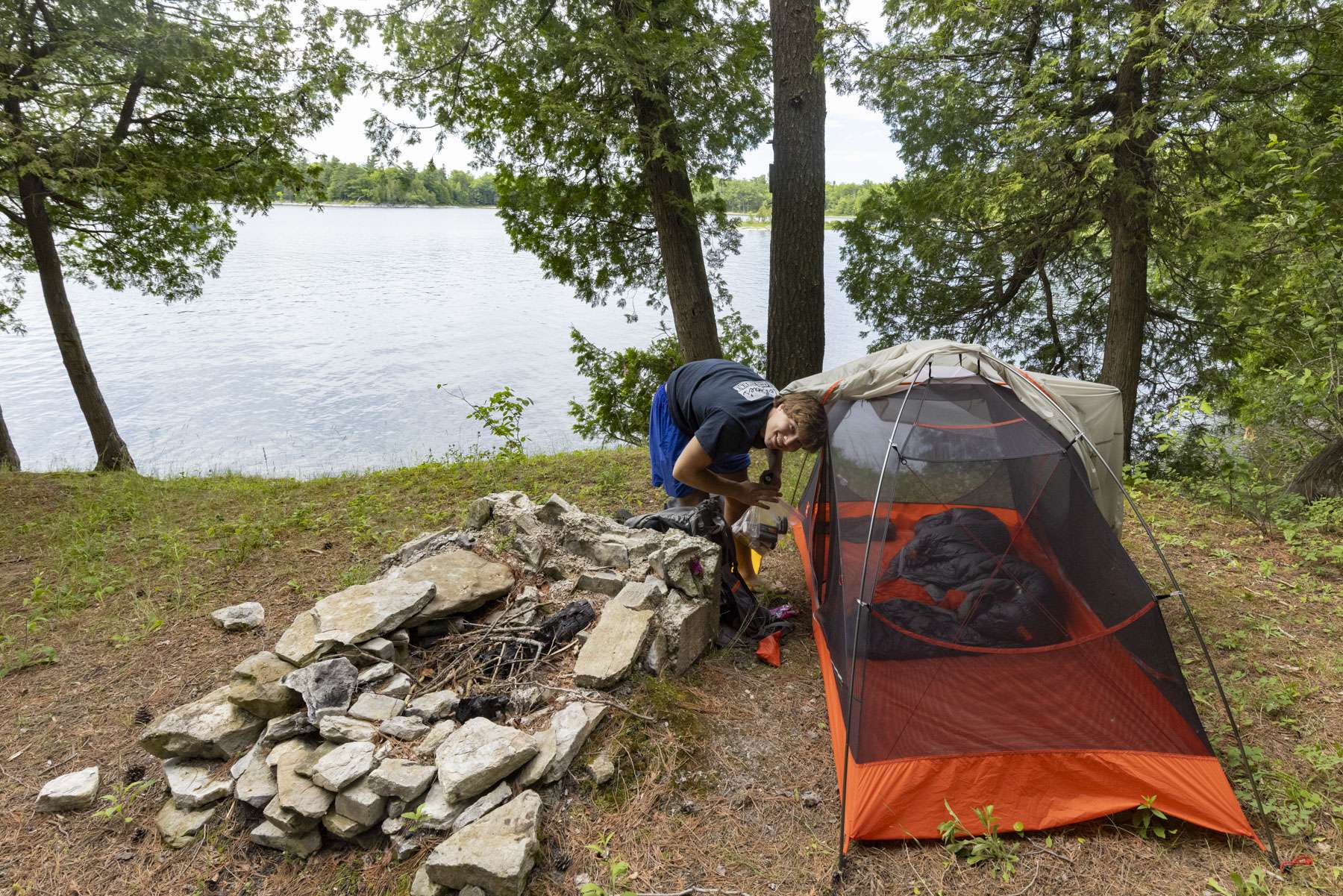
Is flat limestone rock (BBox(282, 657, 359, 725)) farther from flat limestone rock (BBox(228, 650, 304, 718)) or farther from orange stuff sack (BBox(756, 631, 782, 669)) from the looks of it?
orange stuff sack (BBox(756, 631, 782, 669))

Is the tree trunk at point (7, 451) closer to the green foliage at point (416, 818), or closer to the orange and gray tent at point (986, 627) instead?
the green foliage at point (416, 818)

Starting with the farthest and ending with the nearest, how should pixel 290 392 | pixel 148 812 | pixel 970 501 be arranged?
pixel 290 392 < pixel 970 501 < pixel 148 812

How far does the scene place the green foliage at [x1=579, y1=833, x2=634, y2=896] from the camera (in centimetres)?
220

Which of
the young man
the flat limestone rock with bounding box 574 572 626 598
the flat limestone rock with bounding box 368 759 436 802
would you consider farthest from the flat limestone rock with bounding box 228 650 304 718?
the young man

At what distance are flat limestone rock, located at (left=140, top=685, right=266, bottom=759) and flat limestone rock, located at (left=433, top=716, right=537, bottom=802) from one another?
1.00 metres

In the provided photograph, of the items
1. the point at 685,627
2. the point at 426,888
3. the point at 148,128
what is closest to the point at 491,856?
the point at 426,888

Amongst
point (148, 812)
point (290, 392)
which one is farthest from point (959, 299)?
point (290, 392)

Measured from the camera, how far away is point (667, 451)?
3.89 meters

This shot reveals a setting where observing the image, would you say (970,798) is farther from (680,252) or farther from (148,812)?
(680,252)

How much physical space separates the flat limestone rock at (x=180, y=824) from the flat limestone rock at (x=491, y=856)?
113 cm

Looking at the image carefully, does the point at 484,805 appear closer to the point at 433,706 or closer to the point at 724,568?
the point at 433,706

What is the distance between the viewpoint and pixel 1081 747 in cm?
252

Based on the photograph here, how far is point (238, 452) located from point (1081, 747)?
15345 millimetres

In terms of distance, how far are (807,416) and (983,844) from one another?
1.80m
